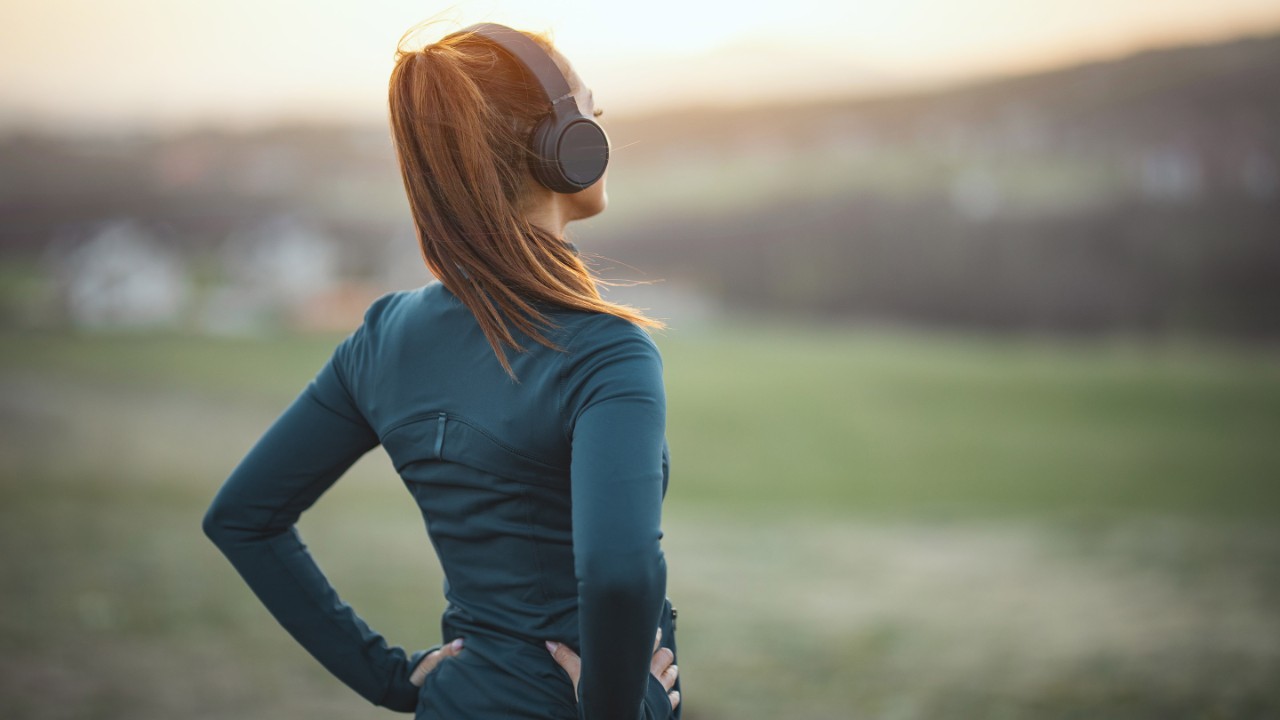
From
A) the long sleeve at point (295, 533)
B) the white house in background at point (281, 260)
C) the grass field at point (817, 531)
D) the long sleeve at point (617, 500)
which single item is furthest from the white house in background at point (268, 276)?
the long sleeve at point (617, 500)

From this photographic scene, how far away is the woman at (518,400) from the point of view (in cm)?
63

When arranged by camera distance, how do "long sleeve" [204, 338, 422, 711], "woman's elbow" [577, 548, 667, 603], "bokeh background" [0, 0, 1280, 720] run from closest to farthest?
"woman's elbow" [577, 548, 667, 603] → "long sleeve" [204, 338, 422, 711] → "bokeh background" [0, 0, 1280, 720]

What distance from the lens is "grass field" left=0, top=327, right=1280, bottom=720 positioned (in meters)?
2.74

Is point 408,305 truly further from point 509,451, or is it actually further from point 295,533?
point 295,533

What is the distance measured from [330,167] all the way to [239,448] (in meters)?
1.97

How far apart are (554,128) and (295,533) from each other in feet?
1.52

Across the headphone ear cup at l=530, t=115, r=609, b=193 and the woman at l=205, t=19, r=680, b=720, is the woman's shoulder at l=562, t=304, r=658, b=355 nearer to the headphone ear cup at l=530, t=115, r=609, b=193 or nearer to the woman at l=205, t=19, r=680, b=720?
the woman at l=205, t=19, r=680, b=720

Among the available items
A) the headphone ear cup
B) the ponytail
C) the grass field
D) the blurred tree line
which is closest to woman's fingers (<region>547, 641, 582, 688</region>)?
the ponytail

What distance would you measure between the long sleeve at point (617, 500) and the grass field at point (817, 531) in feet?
6.70

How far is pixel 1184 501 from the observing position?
5.05 metres

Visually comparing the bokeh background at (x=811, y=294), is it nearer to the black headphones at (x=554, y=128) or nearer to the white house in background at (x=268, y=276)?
the white house in background at (x=268, y=276)

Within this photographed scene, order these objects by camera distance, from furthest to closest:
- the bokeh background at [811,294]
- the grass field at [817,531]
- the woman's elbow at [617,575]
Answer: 1. the bokeh background at [811,294]
2. the grass field at [817,531]
3. the woman's elbow at [617,575]

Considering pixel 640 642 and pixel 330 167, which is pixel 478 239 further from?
pixel 330 167

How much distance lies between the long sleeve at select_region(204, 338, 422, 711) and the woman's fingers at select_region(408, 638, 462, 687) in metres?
0.02
